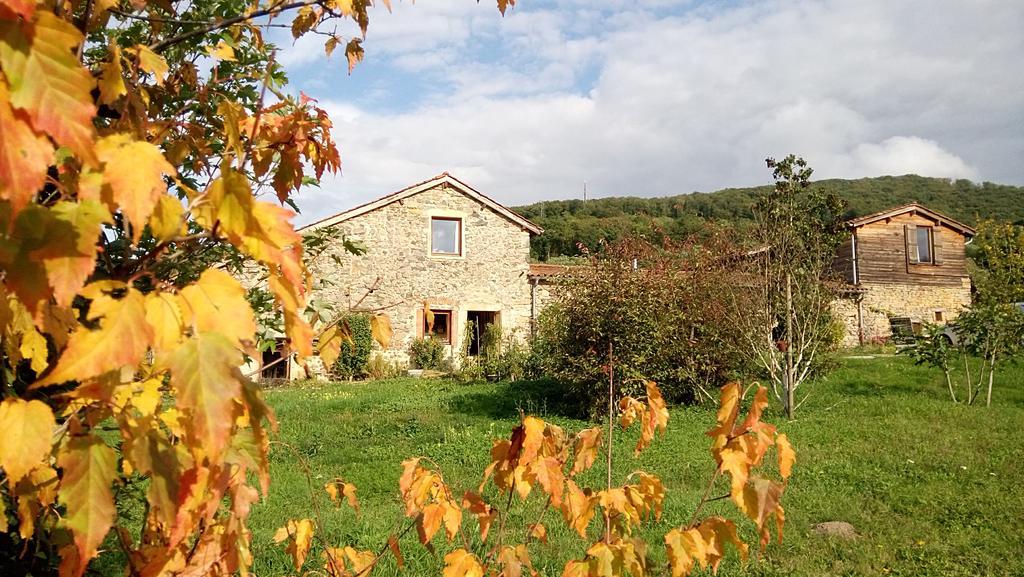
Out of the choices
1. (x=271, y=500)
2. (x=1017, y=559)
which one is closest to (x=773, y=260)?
(x=1017, y=559)

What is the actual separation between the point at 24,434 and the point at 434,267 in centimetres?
1685

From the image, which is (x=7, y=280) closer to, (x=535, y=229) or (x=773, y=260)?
(x=773, y=260)

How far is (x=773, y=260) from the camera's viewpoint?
33.9 feet

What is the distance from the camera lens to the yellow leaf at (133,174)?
953mm

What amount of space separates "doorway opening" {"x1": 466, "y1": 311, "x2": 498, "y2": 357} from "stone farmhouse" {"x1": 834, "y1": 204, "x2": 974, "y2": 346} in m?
13.0

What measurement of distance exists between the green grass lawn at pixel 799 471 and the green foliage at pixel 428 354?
4.96 m

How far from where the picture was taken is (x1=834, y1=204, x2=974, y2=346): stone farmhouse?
76.7 ft

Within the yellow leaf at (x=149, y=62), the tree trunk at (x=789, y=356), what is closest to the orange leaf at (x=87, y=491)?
the yellow leaf at (x=149, y=62)

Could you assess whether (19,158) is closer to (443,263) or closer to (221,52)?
(221,52)

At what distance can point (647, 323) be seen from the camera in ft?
32.0

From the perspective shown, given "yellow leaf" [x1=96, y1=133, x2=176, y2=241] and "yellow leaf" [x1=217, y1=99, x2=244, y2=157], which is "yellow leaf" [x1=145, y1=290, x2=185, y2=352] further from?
"yellow leaf" [x1=217, y1=99, x2=244, y2=157]

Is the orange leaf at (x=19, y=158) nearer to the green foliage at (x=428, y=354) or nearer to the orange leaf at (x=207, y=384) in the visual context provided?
the orange leaf at (x=207, y=384)

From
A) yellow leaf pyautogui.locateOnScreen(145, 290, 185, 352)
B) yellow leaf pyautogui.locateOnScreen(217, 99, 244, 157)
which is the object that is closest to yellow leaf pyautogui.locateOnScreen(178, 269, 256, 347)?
yellow leaf pyautogui.locateOnScreen(145, 290, 185, 352)

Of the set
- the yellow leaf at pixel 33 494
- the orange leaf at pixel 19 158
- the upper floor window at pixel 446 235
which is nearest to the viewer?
the orange leaf at pixel 19 158
